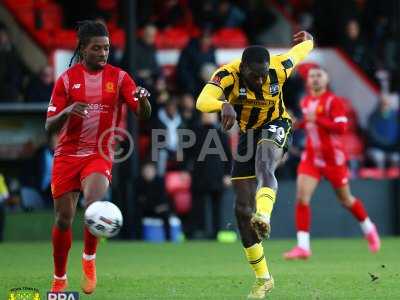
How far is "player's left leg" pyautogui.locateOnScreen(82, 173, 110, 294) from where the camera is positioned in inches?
373

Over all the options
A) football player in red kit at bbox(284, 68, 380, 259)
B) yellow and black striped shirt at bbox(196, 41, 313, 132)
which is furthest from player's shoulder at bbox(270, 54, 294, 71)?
football player in red kit at bbox(284, 68, 380, 259)

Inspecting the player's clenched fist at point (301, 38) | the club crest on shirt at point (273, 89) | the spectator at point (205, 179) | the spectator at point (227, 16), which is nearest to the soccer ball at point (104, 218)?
the club crest on shirt at point (273, 89)

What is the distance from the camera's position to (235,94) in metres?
10.1

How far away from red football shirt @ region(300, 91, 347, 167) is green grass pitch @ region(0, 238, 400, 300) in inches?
48.1

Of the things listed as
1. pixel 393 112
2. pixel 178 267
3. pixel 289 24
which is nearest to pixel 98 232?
pixel 178 267

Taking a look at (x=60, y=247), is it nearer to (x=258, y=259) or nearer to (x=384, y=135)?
(x=258, y=259)

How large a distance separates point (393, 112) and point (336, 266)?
718 cm

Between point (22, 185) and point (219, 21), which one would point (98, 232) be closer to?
point (22, 185)

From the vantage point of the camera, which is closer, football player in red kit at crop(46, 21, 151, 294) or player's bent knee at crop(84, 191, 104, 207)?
player's bent knee at crop(84, 191, 104, 207)

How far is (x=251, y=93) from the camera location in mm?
10062

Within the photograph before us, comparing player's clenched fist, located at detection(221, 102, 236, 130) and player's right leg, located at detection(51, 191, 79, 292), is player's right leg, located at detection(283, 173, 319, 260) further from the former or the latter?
player's clenched fist, located at detection(221, 102, 236, 130)

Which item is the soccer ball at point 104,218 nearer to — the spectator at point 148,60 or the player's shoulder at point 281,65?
the player's shoulder at point 281,65

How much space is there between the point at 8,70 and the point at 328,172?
20.5 ft

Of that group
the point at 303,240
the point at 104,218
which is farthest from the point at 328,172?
the point at 104,218
